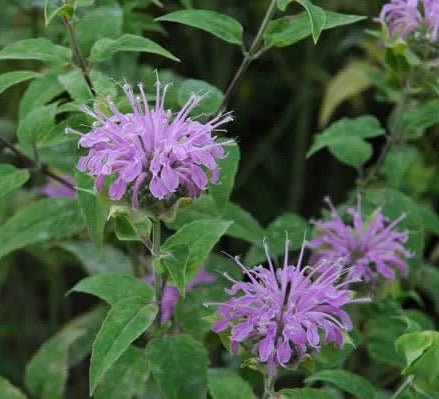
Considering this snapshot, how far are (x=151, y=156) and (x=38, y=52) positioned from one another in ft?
0.68

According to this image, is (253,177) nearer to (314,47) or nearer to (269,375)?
(314,47)

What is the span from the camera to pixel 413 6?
1.11 metres

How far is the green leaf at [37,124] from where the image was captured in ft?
3.33

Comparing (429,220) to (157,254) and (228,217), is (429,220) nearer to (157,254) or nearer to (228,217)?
(228,217)

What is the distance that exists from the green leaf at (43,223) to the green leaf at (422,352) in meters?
0.42

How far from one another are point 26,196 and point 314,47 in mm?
764

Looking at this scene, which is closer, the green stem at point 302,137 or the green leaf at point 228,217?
the green leaf at point 228,217

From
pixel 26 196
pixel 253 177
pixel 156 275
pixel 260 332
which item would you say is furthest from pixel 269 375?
pixel 253 177

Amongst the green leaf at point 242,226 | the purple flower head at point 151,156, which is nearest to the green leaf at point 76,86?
the purple flower head at point 151,156

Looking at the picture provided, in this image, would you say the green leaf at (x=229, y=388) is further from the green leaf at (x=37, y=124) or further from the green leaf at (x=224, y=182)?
the green leaf at (x=37, y=124)

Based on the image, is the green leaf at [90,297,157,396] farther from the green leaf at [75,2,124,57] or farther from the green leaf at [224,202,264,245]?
the green leaf at [75,2,124,57]

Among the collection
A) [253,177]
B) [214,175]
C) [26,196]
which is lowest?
[253,177]

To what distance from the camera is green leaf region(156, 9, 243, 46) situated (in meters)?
0.96

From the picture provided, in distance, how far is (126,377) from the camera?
3.33 feet
